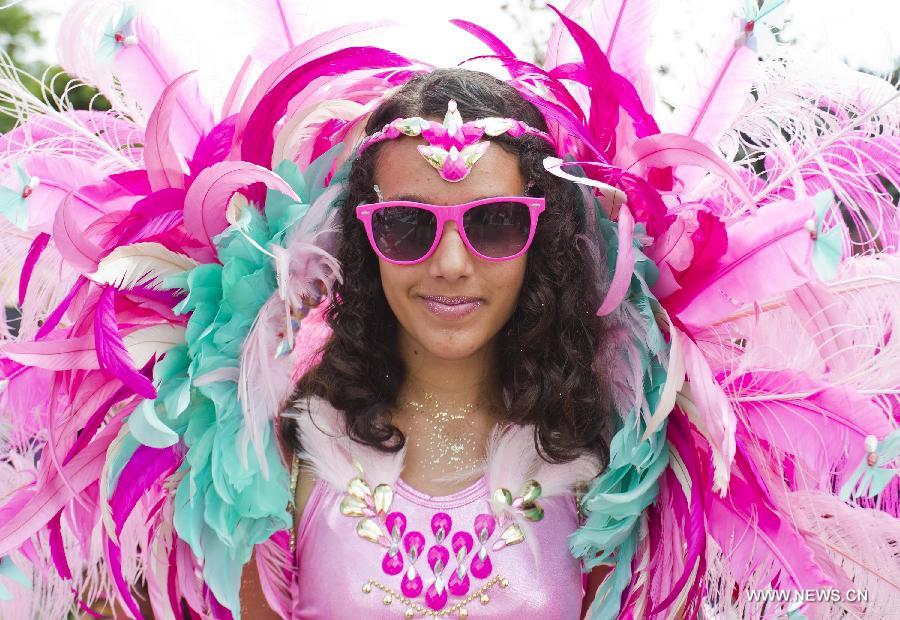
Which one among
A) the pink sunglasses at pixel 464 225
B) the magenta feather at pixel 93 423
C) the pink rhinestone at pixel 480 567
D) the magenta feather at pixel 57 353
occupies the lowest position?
the pink rhinestone at pixel 480 567

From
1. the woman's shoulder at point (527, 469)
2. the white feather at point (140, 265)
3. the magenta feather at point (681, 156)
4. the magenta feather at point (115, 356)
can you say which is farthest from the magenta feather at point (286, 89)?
the woman's shoulder at point (527, 469)

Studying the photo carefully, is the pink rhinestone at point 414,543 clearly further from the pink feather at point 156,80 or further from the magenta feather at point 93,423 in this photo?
the pink feather at point 156,80

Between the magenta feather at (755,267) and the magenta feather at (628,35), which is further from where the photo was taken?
the magenta feather at (628,35)

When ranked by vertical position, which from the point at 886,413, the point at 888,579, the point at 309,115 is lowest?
the point at 888,579

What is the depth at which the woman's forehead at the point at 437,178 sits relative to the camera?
6.55 ft

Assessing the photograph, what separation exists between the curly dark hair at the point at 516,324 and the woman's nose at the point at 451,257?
0.23 m

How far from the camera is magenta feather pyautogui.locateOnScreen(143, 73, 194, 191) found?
198cm

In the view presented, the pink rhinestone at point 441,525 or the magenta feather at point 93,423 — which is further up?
the magenta feather at point 93,423

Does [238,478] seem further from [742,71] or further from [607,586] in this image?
[742,71]

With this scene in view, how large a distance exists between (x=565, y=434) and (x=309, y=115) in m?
0.93

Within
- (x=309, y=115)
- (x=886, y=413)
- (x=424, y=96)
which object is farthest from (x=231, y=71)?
(x=886, y=413)

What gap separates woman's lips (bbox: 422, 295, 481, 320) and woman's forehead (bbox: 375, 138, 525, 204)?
0.21m

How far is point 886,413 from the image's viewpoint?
2033 millimetres

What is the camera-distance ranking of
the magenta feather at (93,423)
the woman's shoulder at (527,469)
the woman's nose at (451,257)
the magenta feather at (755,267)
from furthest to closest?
the woman's shoulder at (527,469), the magenta feather at (93,423), the woman's nose at (451,257), the magenta feather at (755,267)
